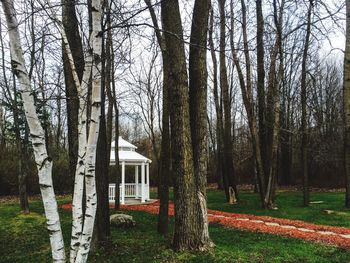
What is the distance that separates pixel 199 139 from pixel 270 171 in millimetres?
9526

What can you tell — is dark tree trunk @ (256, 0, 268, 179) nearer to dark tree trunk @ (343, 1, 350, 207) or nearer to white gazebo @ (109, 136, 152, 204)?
dark tree trunk @ (343, 1, 350, 207)

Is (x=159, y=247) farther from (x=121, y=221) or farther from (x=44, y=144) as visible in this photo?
(x=44, y=144)

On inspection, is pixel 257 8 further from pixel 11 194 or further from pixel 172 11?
pixel 11 194

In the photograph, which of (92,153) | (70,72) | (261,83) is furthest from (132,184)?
(92,153)

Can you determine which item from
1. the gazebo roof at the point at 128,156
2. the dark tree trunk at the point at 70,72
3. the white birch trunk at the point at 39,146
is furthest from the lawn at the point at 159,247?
the gazebo roof at the point at 128,156

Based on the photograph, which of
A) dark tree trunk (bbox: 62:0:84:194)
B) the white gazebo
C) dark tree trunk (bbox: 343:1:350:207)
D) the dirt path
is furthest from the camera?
the white gazebo

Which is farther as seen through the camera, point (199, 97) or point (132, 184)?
point (132, 184)

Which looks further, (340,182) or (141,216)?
(340,182)

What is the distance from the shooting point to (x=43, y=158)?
439cm

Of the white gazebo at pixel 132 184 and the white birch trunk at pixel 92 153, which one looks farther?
the white gazebo at pixel 132 184

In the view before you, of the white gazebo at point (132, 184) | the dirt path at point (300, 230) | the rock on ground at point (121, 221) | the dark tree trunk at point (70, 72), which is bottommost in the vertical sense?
the dirt path at point (300, 230)

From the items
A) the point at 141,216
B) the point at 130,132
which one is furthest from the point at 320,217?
the point at 130,132

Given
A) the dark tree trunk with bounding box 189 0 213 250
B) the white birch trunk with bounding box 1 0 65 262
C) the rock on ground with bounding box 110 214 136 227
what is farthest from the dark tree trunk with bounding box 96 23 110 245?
the white birch trunk with bounding box 1 0 65 262

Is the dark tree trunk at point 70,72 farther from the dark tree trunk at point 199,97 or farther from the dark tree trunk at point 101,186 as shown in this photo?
the dark tree trunk at point 199,97
